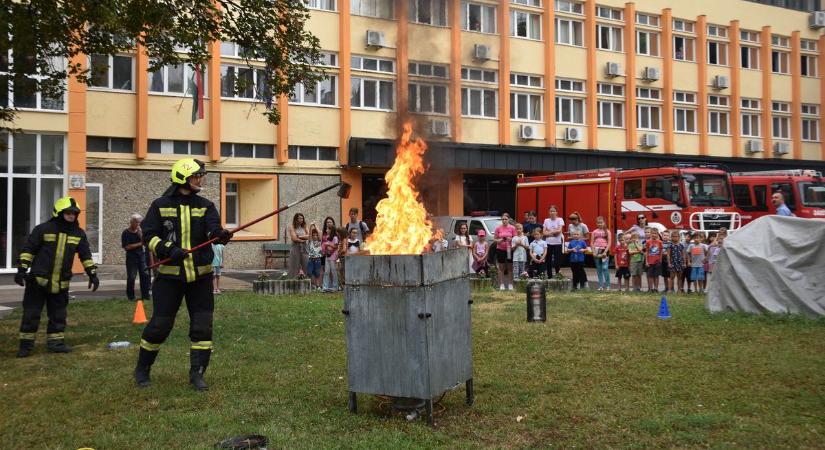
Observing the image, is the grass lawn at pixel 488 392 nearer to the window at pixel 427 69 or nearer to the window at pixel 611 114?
the window at pixel 427 69

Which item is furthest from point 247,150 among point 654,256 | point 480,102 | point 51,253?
point 51,253

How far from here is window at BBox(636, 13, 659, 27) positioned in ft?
120

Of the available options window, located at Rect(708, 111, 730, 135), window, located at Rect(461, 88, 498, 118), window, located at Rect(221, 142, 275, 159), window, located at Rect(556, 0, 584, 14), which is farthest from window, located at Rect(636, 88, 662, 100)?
window, located at Rect(221, 142, 275, 159)

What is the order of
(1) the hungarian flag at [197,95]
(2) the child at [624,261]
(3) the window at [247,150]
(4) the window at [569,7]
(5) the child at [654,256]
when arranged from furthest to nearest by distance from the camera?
(4) the window at [569,7] → (3) the window at [247,150] → (1) the hungarian flag at [197,95] → (2) the child at [624,261] → (5) the child at [654,256]

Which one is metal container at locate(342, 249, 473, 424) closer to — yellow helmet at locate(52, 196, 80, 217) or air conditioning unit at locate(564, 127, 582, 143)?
yellow helmet at locate(52, 196, 80, 217)

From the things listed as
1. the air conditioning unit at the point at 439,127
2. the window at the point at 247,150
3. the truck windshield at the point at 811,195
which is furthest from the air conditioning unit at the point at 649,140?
the air conditioning unit at the point at 439,127

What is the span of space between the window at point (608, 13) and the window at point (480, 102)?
7663 millimetres

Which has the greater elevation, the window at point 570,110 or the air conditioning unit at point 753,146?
the window at point 570,110

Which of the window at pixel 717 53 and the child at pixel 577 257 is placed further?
the window at pixel 717 53

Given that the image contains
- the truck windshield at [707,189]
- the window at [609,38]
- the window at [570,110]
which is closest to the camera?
the truck windshield at [707,189]

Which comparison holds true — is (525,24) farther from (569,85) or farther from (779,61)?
(779,61)

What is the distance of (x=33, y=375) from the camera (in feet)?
25.1

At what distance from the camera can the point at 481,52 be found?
31.7 m

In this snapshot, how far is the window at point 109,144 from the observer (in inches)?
952
